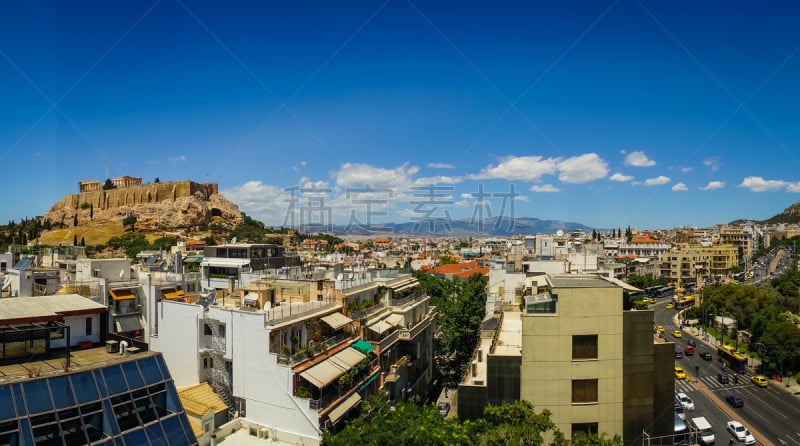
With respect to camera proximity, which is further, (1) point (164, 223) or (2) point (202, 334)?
(1) point (164, 223)

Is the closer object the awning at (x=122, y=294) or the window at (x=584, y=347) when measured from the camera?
the window at (x=584, y=347)

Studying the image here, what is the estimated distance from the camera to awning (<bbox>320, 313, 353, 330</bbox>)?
63.6 feet

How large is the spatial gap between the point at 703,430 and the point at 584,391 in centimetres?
1442

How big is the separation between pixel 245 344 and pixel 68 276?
15.7 metres

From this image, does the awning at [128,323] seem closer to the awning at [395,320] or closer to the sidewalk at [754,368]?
the awning at [395,320]

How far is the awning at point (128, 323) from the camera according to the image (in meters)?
21.1

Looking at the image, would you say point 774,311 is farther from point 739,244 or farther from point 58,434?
point 739,244

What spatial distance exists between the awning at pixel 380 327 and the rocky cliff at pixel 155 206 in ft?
348

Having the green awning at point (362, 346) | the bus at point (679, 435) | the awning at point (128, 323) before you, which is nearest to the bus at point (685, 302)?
the bus at point (679, 435)

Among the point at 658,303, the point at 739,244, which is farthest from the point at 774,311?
the point at 739,244

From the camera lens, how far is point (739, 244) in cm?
11362

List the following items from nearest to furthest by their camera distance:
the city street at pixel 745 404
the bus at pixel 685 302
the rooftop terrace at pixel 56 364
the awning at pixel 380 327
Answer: the rooftop terrace at pixel 56 364 → the awning at pixel 380 327 → the city street at pixel 745 404 → the bus at pixel 685 302

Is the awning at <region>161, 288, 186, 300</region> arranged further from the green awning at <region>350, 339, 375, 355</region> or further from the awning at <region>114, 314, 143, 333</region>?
the green awning at <region>350, 339, 375, 355</region>

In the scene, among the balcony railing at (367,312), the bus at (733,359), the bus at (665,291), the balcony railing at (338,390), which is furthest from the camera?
the bus at (665,291)
